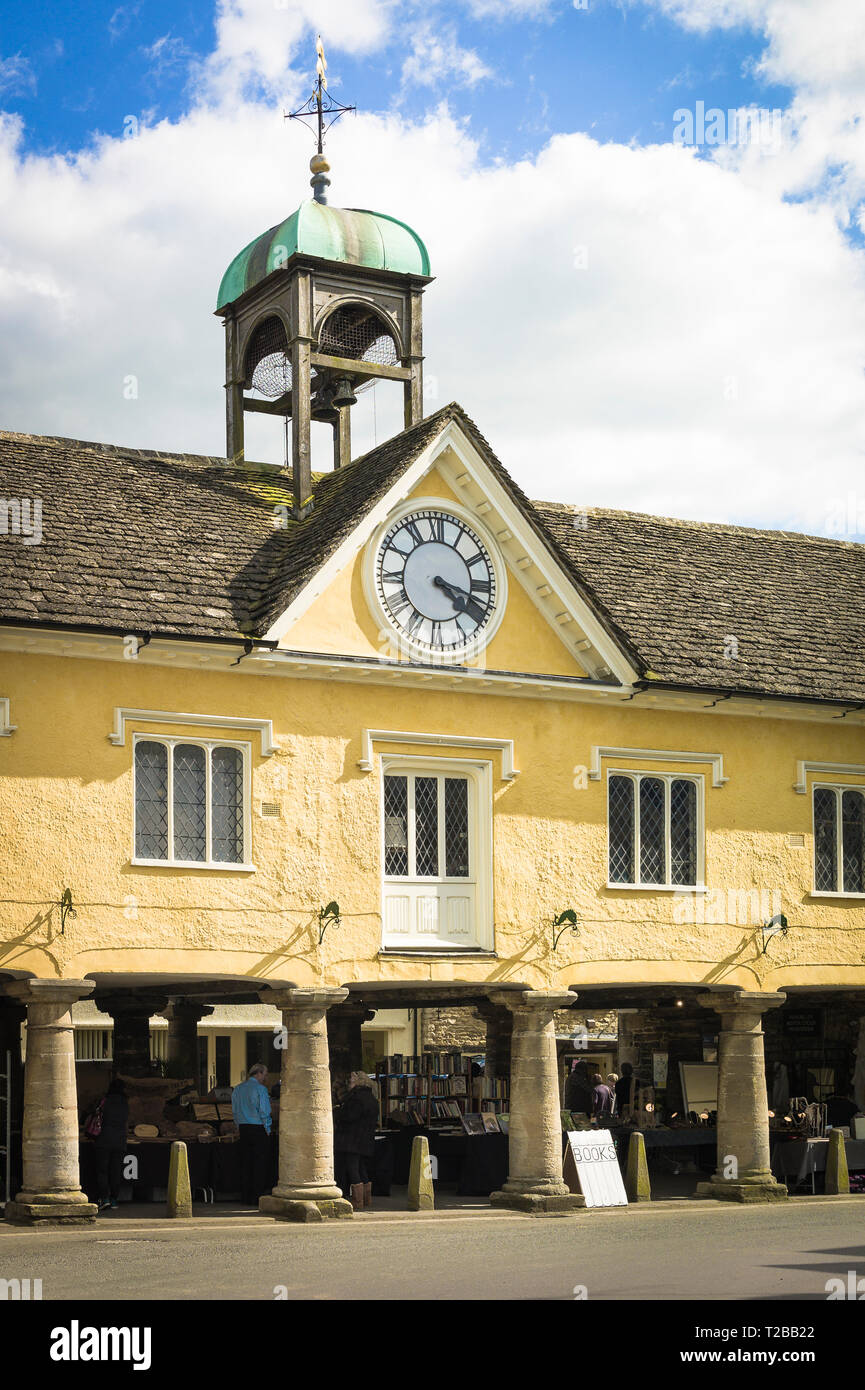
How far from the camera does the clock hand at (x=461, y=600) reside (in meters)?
25.5

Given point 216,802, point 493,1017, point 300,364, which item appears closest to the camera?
point 216,802

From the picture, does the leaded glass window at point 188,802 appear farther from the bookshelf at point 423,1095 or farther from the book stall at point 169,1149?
the bookshelf at point 423,1095

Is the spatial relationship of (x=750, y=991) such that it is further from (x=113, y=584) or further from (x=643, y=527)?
(x=113, y=584)

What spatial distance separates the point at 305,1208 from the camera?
2289cm

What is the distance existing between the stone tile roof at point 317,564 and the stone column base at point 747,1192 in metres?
6.82

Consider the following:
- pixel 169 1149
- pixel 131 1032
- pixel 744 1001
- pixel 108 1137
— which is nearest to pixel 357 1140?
pixel 108 1137

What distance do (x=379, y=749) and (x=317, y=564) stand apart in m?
2.56

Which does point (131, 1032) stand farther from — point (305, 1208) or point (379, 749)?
point (305, 1208)

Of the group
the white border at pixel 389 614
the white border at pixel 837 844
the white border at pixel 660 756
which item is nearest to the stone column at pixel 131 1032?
the white border at pixel 660 756

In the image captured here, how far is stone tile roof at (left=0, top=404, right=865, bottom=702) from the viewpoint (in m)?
23.9

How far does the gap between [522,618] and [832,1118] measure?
10.0 metres
